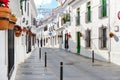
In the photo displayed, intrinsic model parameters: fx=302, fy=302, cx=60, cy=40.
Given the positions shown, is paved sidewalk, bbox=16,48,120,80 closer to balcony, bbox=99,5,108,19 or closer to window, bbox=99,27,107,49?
window, bbox=99,27,107,49

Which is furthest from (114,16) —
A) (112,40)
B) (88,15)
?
(88,15)

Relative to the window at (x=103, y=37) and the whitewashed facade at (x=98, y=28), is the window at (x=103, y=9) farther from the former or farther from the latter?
the window at (x=103, y=37)

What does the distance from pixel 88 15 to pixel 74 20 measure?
268 inches

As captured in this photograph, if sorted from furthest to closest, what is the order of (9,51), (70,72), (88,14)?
(88,14)
(70,72)
(9,51)

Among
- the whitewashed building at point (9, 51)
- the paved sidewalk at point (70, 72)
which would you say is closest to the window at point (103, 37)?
the paved sidewalk at point (70, 72)

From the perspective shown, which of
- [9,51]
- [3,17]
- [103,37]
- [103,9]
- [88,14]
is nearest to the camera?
[3,17]

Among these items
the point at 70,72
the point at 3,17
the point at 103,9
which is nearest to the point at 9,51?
the point at 3,17

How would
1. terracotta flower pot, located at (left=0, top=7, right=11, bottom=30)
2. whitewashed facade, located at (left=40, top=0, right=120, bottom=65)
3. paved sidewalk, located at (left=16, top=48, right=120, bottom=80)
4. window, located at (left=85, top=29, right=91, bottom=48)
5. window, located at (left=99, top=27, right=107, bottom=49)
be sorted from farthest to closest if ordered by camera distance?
window, located at (left=85, top=29, right=91, bottom=48)
window, located at (left=99, top=27, right=107, bottom=49)
whitewashed facade, located at (left=40, top=0, right=120, bottom=65)
paved sidewalk, located at (left=16, top=48, right=120, bottom=80)
terracotta flower pot, located at (left=0, top=7, right=11, bottom=30)

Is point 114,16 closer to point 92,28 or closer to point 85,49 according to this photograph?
point 92,28

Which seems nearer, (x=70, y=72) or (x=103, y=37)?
(x=70, y=72)

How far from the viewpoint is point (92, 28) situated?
2628cm

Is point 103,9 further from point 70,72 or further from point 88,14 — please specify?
point 70,72

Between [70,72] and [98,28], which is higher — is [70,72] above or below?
below

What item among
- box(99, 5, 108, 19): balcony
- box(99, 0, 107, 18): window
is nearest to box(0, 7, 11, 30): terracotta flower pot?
box(99, 5, 108, 19): balcony
